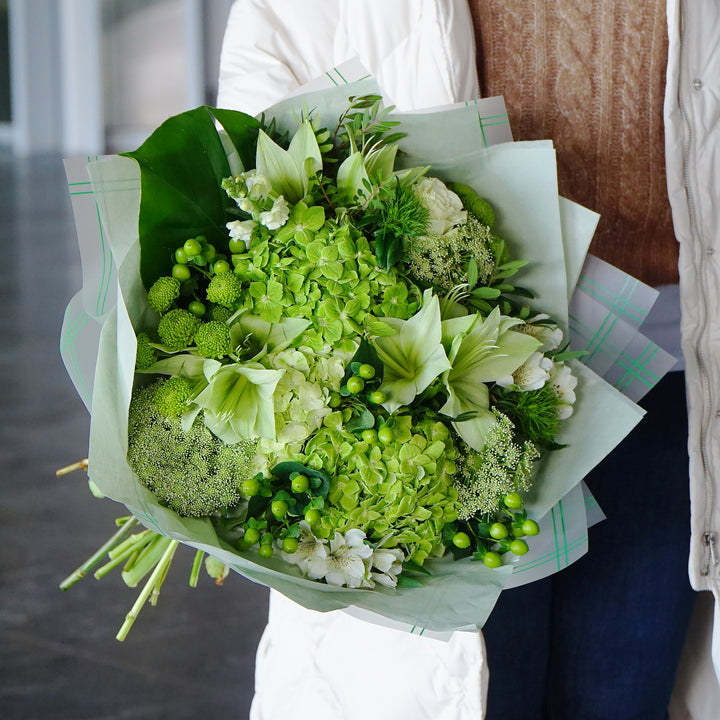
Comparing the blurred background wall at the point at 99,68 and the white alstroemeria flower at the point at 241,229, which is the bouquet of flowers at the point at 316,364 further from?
the blurred background wall at the point at 99,68

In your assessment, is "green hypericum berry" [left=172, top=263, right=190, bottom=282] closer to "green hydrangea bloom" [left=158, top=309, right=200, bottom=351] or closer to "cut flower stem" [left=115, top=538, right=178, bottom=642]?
"green hydrangea bloom" [left=158, top=309, right=200, bottom=351]

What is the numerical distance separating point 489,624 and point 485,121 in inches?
24.0

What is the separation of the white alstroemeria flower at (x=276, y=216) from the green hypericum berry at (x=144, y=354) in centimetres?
11

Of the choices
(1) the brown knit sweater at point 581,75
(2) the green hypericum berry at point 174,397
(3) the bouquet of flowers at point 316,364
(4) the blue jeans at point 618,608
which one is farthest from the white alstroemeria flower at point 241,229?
(4) the blue jeans at point 618,608

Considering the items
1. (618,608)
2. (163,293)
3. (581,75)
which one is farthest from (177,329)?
(618,608)

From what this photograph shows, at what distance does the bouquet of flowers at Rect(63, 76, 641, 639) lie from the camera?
1.61ft

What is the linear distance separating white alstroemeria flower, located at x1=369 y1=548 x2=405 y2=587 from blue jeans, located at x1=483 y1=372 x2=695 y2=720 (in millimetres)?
392

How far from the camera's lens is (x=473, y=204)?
1.86 ft

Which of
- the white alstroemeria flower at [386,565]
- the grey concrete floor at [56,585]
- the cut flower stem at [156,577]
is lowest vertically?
the grey concrete floor at [56,585]

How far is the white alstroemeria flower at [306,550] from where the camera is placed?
1.71 ft

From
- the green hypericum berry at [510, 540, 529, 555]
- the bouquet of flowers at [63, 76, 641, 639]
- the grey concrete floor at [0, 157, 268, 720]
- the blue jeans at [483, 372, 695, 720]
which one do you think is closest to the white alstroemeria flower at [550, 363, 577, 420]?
the bouquet of flowers at [63, 76, 641, 639]

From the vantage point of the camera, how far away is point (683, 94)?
693 millimetres

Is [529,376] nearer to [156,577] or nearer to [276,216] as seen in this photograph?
[276,216]

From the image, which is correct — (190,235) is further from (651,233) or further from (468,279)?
(651,233)
